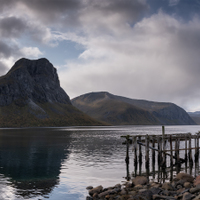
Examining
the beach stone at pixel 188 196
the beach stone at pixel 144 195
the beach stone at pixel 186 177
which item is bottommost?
the beach stone at pixel 144 195

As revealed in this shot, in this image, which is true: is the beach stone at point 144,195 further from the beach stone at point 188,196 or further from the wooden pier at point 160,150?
the wooden pier at point 160,150

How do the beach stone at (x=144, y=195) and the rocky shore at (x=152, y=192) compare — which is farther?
the beach stone at (x=144, y=195)

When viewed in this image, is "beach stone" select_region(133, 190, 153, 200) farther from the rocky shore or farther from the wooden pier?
the wooden pier

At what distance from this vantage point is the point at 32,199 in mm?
18062

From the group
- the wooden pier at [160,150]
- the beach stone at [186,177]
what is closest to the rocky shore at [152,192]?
the beach stone at [186,177]

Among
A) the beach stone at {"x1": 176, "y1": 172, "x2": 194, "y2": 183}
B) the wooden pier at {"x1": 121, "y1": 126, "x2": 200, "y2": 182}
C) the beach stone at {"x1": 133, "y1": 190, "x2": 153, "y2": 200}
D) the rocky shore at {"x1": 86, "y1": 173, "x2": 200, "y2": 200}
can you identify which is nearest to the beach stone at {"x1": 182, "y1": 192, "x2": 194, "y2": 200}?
the rocky shore at {"x1": 86, "y1": 173, "x2": 200, "y2": 200}

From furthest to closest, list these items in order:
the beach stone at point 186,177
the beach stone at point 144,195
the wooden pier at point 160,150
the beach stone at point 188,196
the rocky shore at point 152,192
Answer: the wooden pier at point 160,150 → the beach stone at point 186,177 → the beach stone at point 144,195 → the rocky shore at point 152,192 → the beach stone at point 188,196

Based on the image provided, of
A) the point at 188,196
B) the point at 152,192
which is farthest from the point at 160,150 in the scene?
the point at 188,196

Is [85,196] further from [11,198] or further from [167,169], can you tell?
[167,169]

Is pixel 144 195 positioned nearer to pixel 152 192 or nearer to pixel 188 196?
pixel 152 192

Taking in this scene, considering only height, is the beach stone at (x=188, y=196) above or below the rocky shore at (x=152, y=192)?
above

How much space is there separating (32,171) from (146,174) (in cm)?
1303

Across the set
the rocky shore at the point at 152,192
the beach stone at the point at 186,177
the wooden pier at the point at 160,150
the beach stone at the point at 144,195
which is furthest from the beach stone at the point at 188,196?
the wooden pier at the point at 160,150

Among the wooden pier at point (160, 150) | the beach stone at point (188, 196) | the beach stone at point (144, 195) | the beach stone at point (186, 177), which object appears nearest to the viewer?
the beach stone at point (188, 196)
